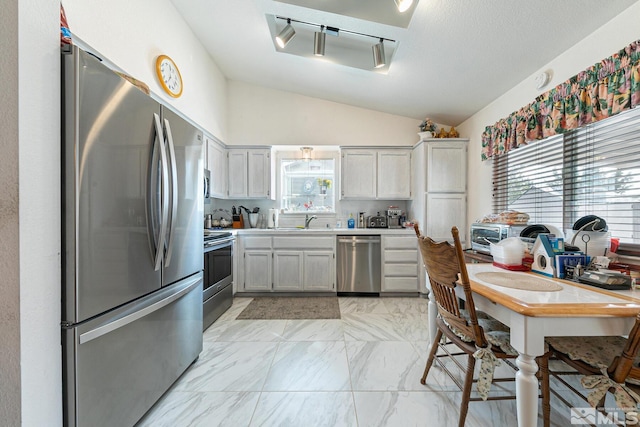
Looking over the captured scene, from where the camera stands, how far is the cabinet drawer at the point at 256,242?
3510 millimetres

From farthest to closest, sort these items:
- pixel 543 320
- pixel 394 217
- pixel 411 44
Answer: pixel 394 217 → pixel 411 44 → pixel 543 320

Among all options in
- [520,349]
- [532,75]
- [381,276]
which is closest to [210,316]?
[381,276]

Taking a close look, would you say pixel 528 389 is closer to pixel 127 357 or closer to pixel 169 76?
pixel 127 357

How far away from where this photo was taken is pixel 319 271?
3.48m

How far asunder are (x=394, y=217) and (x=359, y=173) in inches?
34.0

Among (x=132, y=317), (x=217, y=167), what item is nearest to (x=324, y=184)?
(x=217, y=167)

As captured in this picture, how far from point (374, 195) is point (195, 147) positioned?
2.63m

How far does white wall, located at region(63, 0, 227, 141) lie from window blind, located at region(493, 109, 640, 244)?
3.42 m

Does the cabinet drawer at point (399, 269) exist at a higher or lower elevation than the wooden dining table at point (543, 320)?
lower

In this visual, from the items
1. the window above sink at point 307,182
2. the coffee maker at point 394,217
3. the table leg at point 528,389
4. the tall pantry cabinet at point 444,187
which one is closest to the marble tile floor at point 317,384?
the table leg at point 528,389

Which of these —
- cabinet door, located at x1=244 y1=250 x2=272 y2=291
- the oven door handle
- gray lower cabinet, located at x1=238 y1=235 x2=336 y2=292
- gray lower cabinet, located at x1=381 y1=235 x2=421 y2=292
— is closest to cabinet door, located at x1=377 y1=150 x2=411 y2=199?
gray lower cabinet, located at x1=381 y1=235 x2=421 y2=292

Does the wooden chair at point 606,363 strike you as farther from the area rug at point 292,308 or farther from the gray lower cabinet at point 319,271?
the gray lower cabinet at point 319,271

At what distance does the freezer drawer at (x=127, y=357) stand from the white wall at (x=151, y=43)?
170 centimetres

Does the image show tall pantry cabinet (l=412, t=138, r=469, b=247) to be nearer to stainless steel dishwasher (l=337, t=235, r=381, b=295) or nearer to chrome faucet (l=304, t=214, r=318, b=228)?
stainless steel dishwasher (l=337, t=235, r=381, b=295)
